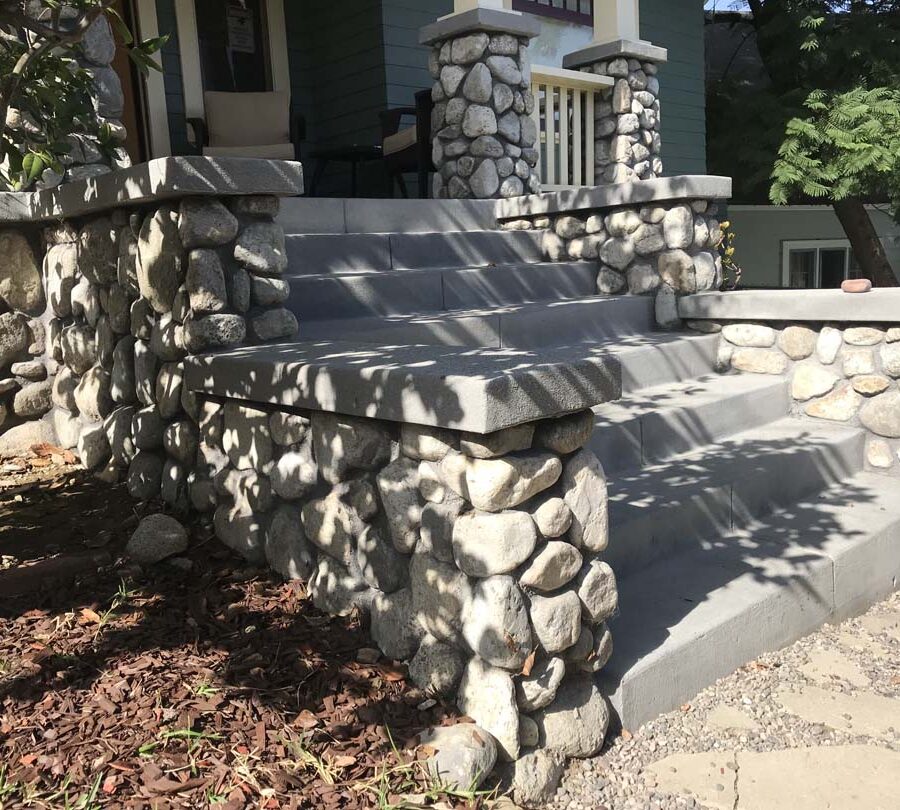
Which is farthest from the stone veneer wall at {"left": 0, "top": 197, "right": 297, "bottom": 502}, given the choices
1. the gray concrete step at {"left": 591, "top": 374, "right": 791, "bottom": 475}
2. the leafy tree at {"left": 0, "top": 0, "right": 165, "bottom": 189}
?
the gray concrete step at {"left": 591, "top": 374, "right": 791, "bottom": 475}

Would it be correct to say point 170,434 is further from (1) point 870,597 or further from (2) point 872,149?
(2) point 872,149

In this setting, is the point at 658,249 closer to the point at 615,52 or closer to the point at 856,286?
the point at 856,286

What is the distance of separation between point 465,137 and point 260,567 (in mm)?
3647

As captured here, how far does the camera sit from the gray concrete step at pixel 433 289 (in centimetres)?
373

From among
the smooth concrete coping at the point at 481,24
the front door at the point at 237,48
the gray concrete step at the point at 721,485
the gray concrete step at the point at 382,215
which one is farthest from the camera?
the front door at the point at 237,48

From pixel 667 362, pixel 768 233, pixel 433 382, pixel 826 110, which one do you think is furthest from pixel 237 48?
pixel 768 233

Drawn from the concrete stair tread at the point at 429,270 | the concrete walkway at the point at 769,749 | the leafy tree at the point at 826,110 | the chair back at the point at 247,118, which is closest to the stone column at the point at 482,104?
the concrete stair tread at the point at 429,270

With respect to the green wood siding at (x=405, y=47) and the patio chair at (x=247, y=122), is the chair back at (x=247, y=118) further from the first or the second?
the green wood siding at (x=405, y=47)

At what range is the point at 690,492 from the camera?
3.15 m

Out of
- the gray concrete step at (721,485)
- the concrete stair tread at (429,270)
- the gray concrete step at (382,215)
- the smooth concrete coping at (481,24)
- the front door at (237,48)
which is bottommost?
the gray concrete step at (721,485)

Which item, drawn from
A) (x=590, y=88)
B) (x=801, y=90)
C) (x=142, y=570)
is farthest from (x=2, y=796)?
→ (x=801, y=90)

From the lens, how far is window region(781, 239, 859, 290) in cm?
1195

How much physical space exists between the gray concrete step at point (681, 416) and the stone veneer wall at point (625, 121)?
3029 mm

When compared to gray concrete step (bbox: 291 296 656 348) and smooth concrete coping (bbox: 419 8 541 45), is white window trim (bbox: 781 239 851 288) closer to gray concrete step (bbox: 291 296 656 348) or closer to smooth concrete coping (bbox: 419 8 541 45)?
smooth concrete coping (bbox: 419 8 541 45)
